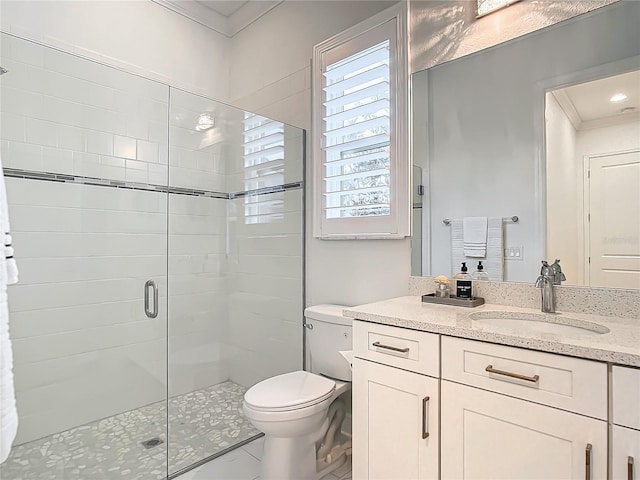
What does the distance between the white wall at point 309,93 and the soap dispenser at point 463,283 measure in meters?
0.27

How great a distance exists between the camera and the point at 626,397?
89cm

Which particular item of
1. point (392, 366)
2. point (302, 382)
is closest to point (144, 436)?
point (302, 382)

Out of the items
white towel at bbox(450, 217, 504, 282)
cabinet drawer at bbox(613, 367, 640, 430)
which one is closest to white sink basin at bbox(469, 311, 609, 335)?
white towel at bbox(450, 217, 504, 282)

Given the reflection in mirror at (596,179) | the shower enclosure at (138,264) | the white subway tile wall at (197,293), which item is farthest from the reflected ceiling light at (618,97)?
the white subway tile wall at (197,293)

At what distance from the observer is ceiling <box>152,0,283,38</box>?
268 centimetres

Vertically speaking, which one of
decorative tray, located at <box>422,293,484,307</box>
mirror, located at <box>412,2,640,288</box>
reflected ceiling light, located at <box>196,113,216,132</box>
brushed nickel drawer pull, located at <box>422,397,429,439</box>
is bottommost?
brushed nickel drawer pull, located at <box>422,397,429,439</box>

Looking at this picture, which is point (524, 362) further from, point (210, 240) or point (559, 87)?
point (210, 240)

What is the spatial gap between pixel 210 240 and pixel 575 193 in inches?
77.7

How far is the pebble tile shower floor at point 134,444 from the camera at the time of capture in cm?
170

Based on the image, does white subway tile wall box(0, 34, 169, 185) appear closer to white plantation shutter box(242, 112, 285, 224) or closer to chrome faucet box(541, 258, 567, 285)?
white plantation shutter box(242, 112, 285, 224)

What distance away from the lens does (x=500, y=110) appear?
5.30ft

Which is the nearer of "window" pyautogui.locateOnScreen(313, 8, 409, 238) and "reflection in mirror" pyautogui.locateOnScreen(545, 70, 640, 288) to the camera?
"reflection in mirror" pyautogui.locateOnScreen(545, 70, 640, 288)

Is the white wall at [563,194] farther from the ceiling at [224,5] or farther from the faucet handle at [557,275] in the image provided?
the ceiling at [224,5]

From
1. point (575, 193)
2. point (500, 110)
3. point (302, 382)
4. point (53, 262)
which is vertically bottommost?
Answer: point (302, 382)
